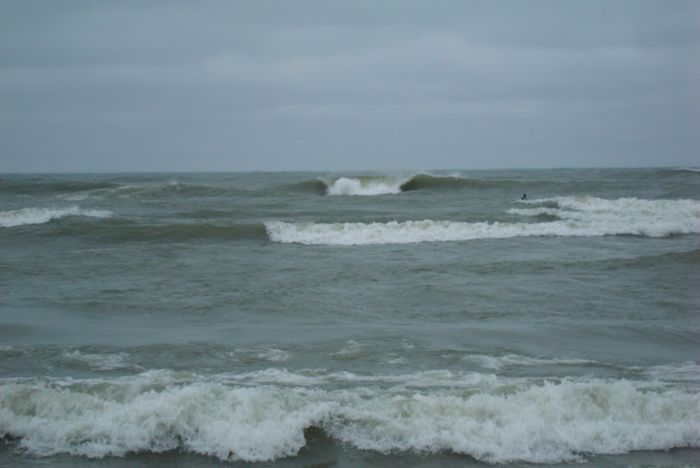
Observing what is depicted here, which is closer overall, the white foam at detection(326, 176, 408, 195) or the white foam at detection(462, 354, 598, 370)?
the white foam at detection(462, 354, 598, 370)

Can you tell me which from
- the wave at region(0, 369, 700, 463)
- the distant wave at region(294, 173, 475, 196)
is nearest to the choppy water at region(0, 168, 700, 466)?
the wave at region(0, 369, 700, 463)

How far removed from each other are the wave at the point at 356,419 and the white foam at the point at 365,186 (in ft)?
107

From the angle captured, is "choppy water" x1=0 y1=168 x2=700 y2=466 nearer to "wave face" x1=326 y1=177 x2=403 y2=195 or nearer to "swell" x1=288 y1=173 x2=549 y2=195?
"swell" x1=288 y1=173 x2=549 y2=195

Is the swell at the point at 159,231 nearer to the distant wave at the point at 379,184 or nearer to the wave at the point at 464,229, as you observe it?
the wave at the point at 464,229

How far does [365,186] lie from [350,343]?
3206 cm

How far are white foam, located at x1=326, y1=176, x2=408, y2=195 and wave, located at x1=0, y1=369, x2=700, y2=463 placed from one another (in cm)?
3264

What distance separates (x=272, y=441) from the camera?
5461 mm

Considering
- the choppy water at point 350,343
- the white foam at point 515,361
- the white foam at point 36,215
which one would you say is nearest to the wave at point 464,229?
the choppy water at point 350,343

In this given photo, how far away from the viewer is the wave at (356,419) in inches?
214

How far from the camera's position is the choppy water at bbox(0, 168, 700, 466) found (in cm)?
552

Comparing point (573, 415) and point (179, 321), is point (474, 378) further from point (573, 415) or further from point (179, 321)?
point (179, 321)

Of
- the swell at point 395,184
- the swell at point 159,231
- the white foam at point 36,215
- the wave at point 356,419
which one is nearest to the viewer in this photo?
the wave at point 356,419

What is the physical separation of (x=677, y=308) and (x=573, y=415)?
19.2ft

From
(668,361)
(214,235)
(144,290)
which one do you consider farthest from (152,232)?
(668,361)
